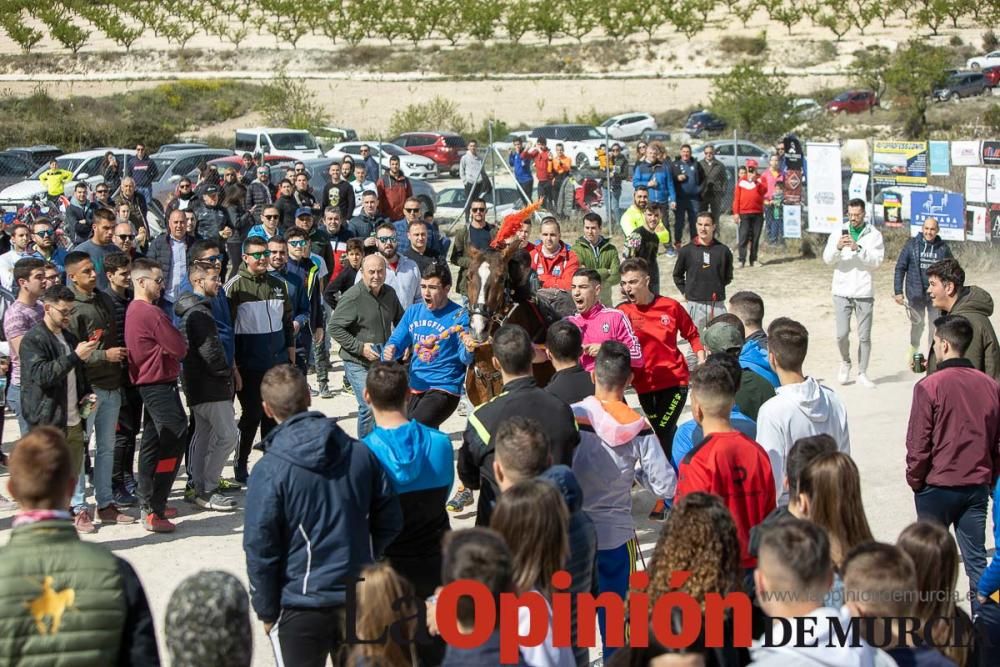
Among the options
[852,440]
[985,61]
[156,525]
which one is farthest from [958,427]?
[985,61]

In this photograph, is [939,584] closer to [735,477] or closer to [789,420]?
[735,477]

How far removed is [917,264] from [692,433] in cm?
691

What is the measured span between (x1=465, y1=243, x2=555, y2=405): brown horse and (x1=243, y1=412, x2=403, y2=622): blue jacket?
10.8 ft

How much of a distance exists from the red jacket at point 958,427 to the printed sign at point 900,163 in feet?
41.1

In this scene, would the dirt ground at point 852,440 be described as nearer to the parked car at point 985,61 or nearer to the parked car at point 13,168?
the parked car at point 13,168

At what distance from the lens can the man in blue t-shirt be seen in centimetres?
845

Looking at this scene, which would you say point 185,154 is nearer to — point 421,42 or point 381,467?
point 381,467

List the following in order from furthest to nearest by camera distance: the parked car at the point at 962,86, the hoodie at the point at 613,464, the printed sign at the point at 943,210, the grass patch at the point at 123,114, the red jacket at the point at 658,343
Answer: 1. the parked car at the point at 962,86
2. the grass patch at the point at 123,114
3. the printed sign at the point at 943,210
4. the red jacket at the point at 658,343
5. the hoodie at the point at 613,464

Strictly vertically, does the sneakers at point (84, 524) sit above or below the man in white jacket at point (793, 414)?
below

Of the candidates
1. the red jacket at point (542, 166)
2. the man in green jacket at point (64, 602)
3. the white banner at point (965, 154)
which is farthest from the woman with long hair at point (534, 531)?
the red jacket at point (542, 166)

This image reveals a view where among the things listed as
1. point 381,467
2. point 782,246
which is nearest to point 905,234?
point 782,246

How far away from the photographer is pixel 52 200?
2147 cm

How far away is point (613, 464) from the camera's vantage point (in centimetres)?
590

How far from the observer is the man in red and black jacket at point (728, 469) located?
17.7 ft
